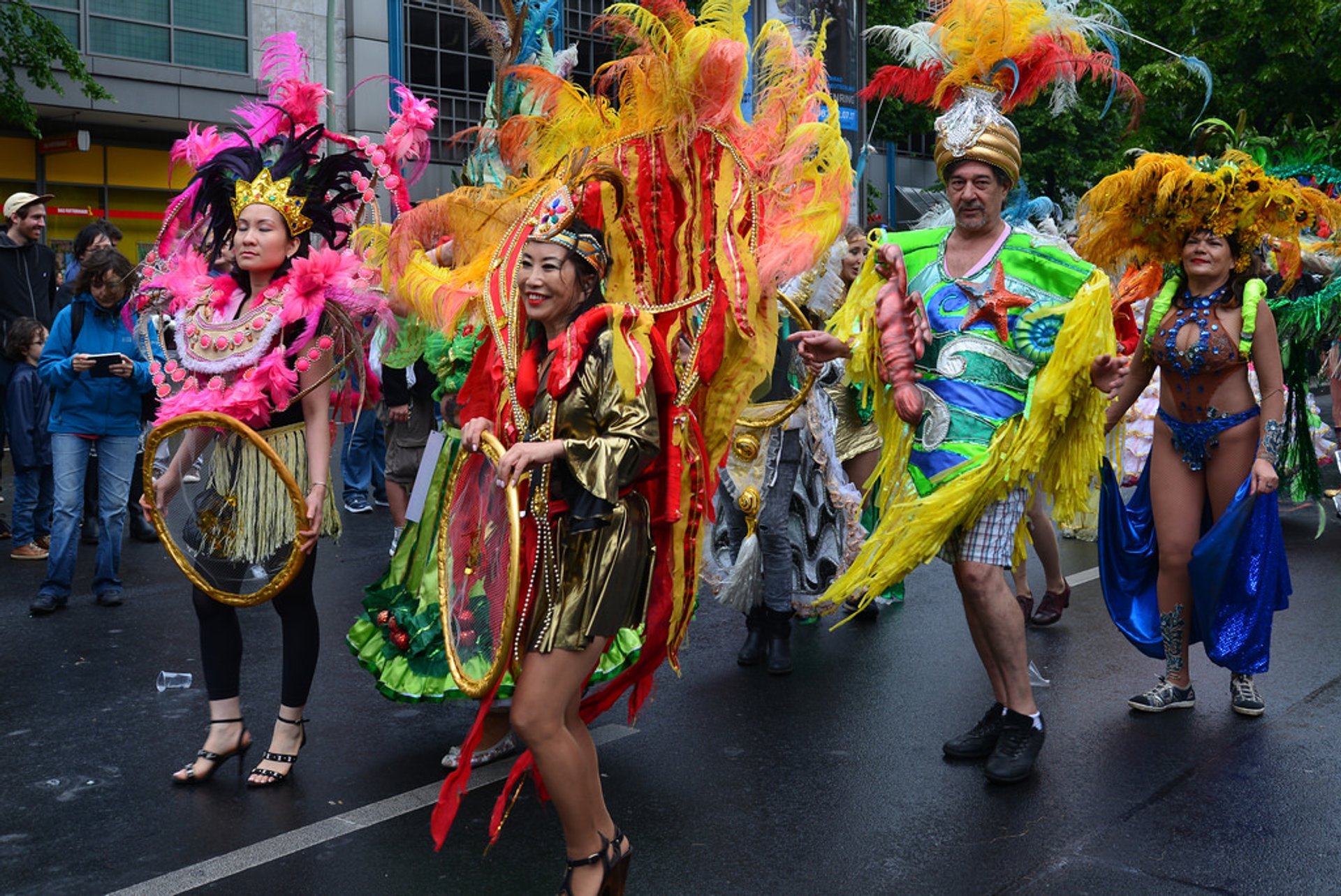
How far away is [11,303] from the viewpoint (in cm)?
923

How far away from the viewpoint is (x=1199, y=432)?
522cm

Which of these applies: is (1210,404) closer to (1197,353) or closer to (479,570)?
(1197,353)

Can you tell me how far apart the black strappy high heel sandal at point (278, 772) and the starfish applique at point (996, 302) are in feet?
8.51

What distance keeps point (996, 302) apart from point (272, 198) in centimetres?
244

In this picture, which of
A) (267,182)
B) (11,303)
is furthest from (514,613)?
(11,303)

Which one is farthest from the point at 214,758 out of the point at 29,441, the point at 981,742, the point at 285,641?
the point at 29,441

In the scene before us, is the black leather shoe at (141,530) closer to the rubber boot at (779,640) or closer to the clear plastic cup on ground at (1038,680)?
the rubber boot at (779,640)

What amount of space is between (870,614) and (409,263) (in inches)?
138

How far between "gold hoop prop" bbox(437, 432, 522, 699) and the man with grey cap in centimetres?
651

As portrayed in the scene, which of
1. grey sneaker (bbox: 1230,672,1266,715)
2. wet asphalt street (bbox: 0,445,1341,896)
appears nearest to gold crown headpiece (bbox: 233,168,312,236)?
wet asphalt street (bbox: 0,445,1341,896)

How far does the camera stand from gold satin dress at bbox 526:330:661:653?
126 inches

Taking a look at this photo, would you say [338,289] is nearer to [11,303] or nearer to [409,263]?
[409,263]

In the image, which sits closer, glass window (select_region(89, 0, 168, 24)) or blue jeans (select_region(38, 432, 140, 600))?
blue jeans (select_region(38, 432, 140, 600))

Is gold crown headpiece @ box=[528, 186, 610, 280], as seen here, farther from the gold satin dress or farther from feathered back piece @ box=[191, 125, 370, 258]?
feathered back piece @ box=[191, 125, 370, 258]
